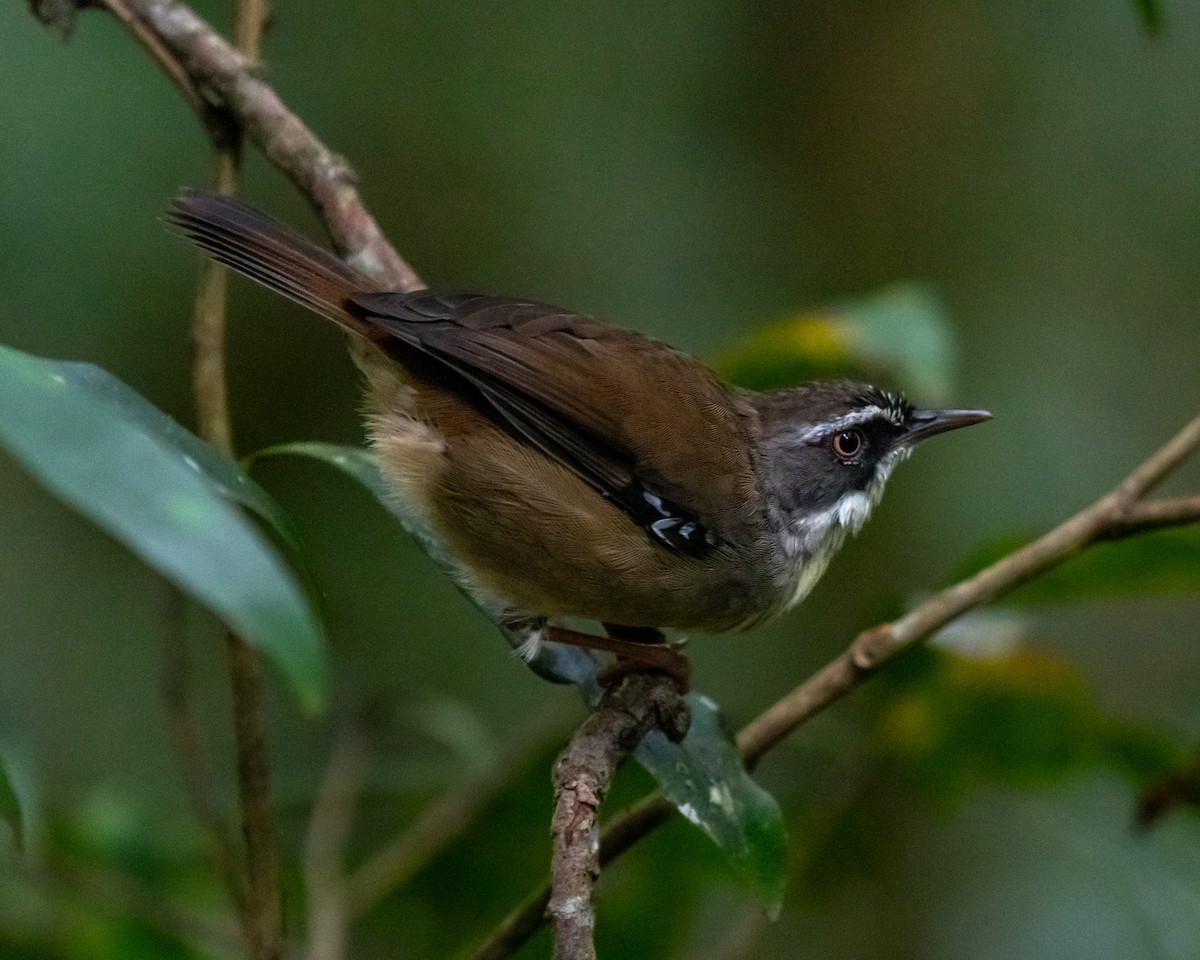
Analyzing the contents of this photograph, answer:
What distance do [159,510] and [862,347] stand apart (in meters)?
2.36

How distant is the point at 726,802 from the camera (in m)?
2.24

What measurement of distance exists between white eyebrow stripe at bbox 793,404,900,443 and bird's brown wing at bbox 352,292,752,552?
0.91 ft

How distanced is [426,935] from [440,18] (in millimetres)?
4006

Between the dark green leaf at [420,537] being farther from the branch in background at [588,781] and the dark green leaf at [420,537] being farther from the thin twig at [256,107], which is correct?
the thin twig at [256,107]

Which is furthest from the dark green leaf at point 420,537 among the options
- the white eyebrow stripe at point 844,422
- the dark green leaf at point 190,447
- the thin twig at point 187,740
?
the white eyebrow stripe at point 844,422

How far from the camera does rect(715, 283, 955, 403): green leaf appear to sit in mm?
3316

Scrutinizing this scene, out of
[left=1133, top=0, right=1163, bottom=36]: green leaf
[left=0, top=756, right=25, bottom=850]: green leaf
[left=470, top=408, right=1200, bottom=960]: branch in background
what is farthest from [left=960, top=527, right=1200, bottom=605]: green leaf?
[left=0, top=756, right=25, bottom=850]: green leaf

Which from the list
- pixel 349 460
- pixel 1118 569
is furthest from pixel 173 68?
pixel 1118 569

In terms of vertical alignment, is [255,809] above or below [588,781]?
below

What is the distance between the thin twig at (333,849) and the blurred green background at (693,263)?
0.75m

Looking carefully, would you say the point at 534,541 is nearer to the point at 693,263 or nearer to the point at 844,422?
the point at 844,422

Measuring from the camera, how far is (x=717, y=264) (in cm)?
605

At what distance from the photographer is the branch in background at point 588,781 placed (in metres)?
1.77

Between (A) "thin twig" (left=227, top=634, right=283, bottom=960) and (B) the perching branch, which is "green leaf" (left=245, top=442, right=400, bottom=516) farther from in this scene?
(B) the perching branch
